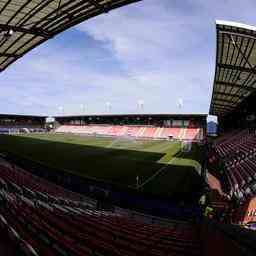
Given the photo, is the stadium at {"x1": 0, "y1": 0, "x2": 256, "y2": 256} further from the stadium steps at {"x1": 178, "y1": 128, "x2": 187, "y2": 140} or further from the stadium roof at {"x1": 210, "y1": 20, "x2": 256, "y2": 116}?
the stadium steps at {"x1": 178, "y1": 128, "x2": 187, "y2": 140}

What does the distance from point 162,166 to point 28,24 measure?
18.7 m

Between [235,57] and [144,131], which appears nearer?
[235,57]

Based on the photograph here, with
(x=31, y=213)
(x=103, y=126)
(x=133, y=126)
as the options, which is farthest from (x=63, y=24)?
(x=103, y=126)

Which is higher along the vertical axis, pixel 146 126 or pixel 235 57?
pixel 235 57

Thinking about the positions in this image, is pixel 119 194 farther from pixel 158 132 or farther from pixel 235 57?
pixel 158 132

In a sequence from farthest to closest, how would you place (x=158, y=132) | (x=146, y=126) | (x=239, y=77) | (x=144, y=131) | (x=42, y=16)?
1. (x=146, y=126)
2. (x=144, y=131)
3. (x=158, y=132)
4. (x=239, y=77)
5. (x=42, y=16)

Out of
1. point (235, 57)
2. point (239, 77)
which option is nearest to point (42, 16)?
point (235, 57)

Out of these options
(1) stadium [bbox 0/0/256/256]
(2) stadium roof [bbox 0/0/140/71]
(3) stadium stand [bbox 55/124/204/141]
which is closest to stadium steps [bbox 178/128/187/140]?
(3) stadium stand [bbox 55/124/204/141]

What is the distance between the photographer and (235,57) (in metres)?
23.1

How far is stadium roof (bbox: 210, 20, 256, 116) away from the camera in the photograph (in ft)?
57.2

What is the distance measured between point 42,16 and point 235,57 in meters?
14.4

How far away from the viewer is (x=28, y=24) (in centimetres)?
1769

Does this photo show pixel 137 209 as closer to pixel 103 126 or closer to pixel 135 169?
pixel 135 169

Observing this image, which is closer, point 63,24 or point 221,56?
point 63,24
